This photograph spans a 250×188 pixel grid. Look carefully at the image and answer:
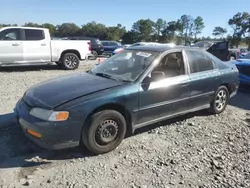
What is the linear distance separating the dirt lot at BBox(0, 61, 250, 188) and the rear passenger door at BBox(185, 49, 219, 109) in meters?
0.50

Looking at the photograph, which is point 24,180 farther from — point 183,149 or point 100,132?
point 183,149

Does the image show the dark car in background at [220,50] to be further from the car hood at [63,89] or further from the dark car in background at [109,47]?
the car hood at [63,89]

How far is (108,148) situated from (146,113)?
857 mm

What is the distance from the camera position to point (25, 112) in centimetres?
377

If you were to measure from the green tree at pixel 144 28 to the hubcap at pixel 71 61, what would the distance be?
6484 centimetres

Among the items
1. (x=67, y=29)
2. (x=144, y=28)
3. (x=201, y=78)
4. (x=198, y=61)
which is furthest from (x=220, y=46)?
(x=67, y=29)

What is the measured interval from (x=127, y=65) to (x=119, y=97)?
38.6 inches

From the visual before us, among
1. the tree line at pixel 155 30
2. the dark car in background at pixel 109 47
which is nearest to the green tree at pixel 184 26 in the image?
the tree line at pixel 155 30

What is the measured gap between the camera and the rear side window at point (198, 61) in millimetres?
5113

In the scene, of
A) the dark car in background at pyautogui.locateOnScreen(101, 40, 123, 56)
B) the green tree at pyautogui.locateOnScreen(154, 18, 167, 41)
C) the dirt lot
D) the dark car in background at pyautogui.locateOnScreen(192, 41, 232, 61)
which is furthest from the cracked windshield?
the green tree at pyautogui.locateOnScreen(154, 18, 167, 41)

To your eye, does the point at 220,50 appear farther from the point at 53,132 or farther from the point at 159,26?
the point at 159,26

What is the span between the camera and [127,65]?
472cm

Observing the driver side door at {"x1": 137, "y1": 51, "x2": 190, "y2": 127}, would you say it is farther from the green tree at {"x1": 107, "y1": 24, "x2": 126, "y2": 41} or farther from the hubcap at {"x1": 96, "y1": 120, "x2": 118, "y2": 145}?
the green tree at {"x1": 107, "y1": 24, "x2": 126, "y2": 41}

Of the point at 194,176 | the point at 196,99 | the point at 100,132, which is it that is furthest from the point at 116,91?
the point at 196,99
